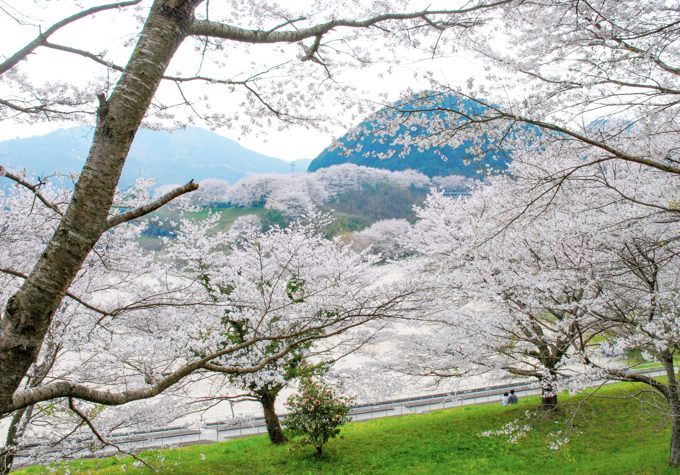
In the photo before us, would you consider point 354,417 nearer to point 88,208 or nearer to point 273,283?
point 273,283

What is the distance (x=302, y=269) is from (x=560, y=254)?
5.57 m

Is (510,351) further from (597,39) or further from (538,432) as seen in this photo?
(597,39)

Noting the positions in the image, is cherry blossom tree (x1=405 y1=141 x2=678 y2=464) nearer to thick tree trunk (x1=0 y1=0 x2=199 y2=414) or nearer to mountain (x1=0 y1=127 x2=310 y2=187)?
thick tree trunk (x1=0 y1=0 x2=199 y2=414)

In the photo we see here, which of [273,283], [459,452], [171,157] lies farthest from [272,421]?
[171,157]

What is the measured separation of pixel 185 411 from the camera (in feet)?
29.1

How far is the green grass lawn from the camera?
8062 millimetres

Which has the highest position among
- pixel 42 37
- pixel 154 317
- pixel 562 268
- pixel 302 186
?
pixel 302 186

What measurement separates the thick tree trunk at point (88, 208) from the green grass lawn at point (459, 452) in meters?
6.73

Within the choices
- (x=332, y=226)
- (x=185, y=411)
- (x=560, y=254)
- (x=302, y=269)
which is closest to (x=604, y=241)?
(x=560, y=254)

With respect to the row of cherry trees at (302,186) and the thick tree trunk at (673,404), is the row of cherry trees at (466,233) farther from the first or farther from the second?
the row of cherry trees at (302,186)

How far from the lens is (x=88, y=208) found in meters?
1.82

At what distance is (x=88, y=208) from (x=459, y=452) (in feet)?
30.8

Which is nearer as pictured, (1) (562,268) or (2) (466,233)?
(1) (562,268)

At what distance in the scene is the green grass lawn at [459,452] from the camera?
806 cm
